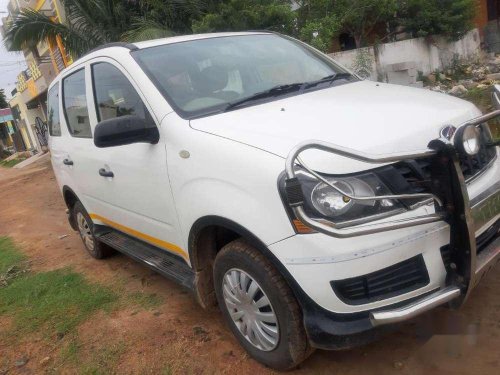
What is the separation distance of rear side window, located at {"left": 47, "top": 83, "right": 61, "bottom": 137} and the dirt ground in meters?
1.58

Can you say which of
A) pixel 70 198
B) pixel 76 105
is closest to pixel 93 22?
pixel 70 198

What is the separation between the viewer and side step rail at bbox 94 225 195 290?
3.04 meters

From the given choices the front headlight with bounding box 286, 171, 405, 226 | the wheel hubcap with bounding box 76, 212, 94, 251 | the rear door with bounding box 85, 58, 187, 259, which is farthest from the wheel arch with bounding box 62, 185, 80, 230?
the front headlight with bounding box 286, 171, 405, 226

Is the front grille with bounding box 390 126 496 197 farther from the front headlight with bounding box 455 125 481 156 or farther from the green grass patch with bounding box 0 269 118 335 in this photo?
the green grass patch with bounding box 0 269 118 335

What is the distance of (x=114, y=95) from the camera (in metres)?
3.41

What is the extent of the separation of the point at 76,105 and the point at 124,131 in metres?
1.70

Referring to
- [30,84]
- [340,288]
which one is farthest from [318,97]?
[30,84]

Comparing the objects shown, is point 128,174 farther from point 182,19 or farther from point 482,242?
point 182,19

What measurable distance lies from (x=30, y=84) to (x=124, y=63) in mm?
28883

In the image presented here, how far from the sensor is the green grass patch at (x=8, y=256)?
565 centimetres

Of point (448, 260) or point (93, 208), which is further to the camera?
point (93, 208)

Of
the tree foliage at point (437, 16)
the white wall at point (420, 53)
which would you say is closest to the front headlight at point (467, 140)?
the white wall at point (420, 53)

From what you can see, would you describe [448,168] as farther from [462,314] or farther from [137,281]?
[137,281]

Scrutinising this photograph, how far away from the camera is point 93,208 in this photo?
4332 millimetres
